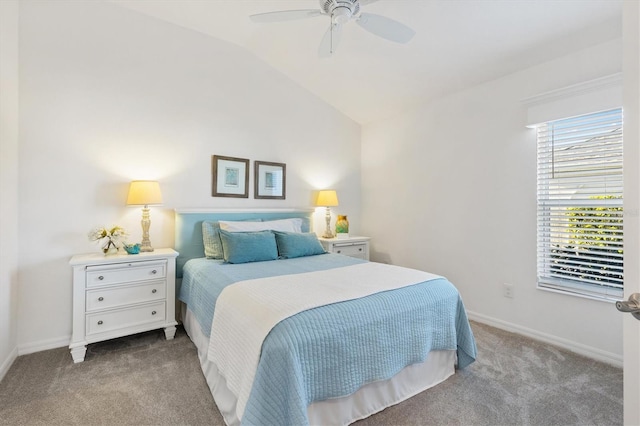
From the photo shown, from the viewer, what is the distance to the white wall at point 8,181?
85.4 inches

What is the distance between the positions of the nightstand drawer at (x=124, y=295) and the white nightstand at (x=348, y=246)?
5.93 feet

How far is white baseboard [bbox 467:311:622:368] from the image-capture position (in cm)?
232

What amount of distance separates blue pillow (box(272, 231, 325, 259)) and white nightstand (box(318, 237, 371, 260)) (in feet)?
1.76

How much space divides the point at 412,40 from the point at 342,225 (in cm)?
224

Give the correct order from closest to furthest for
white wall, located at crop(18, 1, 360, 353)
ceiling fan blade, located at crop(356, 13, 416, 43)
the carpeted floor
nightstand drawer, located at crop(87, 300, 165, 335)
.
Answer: the carpeted floor → ceiling fan blade, located at crop(356, 13, 416, 43) → nightstand drawer, located at crop(87, 300, 165, 335) → white wall, located at crop(18, 1, 360, 353)

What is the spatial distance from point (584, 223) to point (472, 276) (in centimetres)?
109

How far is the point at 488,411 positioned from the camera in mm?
1783

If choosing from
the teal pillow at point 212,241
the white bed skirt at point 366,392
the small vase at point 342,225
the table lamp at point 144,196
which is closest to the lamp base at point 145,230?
the table lamp at point 144,196

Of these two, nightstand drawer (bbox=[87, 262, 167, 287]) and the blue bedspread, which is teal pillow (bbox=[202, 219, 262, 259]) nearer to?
nightstand drawer (bbox=[87, 262, 167, 287])

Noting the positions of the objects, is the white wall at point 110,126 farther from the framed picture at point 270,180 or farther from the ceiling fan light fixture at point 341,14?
the ceiling fan light fixture at point 341,14

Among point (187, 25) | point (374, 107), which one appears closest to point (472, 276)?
point (374, 107)

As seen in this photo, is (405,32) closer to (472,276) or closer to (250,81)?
(250,81)

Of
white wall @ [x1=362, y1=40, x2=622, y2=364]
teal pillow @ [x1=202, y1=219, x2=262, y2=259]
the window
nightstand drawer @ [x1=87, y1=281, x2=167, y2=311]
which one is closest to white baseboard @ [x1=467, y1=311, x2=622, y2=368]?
white wall @ [x1=362, y1=40, x2=622, y2=364]

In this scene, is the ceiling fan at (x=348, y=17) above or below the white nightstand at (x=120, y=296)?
above
